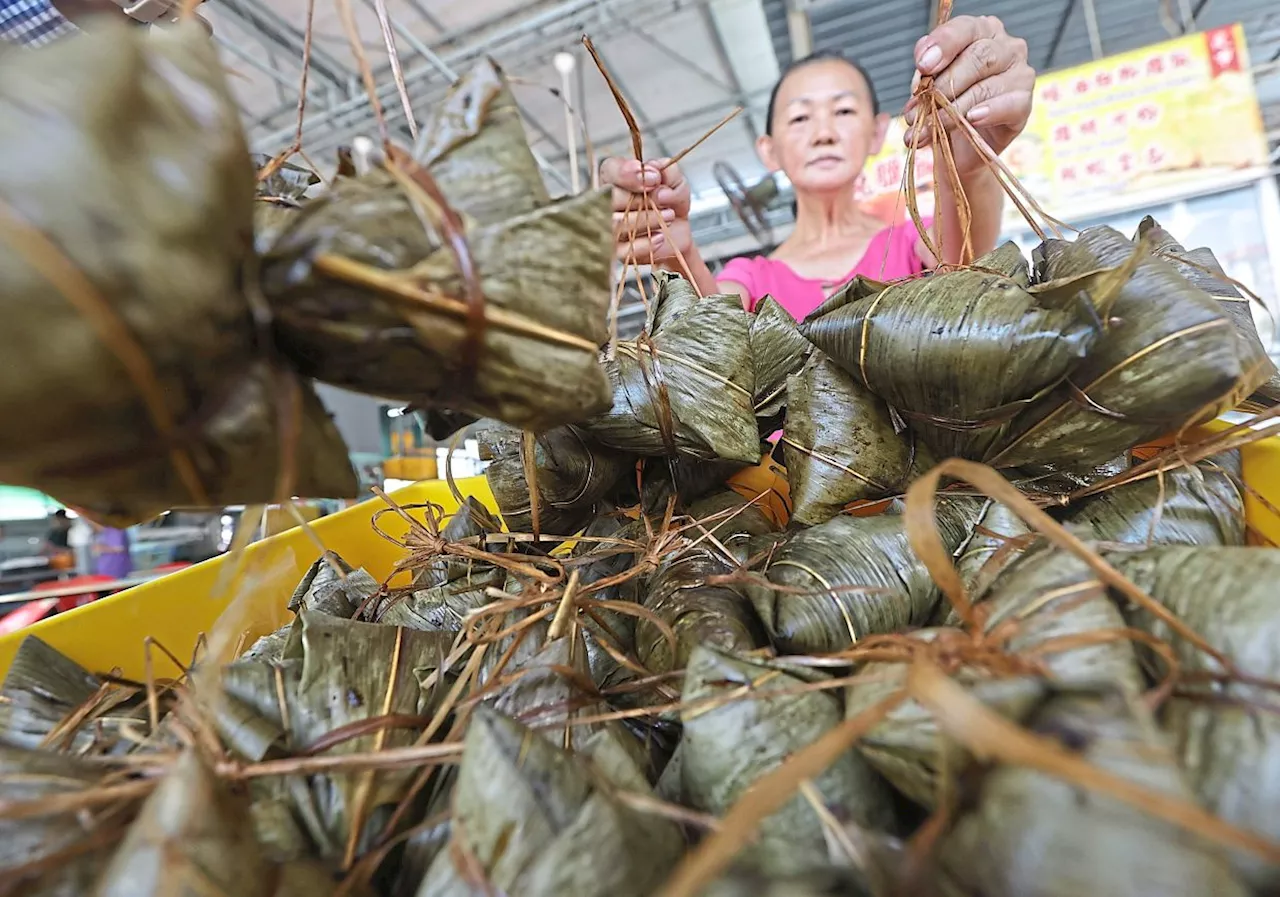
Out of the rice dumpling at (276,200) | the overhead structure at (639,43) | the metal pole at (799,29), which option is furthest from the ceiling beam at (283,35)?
the rice dumpling at (276,200)

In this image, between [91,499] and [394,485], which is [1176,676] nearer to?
[91,499]

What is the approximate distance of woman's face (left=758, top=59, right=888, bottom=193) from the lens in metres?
1.57

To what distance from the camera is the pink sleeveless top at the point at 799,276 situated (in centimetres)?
150

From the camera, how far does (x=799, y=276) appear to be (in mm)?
1654

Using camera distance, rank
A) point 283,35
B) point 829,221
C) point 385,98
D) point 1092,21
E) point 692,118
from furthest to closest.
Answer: point 692,118, point 385,98, point 283,35, point 1092,21, point 829,221

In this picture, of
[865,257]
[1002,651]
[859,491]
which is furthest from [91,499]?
[865,257]

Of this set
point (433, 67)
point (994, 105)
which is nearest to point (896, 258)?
point (994, 105)

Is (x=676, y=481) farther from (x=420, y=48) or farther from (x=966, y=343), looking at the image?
(x=420, y=48)

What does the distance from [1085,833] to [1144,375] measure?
14.3 inches

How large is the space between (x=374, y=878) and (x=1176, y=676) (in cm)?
39

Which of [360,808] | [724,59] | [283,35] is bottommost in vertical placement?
[360,808]

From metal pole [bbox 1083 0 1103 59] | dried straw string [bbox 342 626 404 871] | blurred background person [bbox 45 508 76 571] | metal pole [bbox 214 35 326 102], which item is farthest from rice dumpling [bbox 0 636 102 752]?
metal pole [bbox 1083 0 1103 59]

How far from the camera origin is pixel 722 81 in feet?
12.7

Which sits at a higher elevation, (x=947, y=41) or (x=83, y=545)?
(x=947, y=41)
